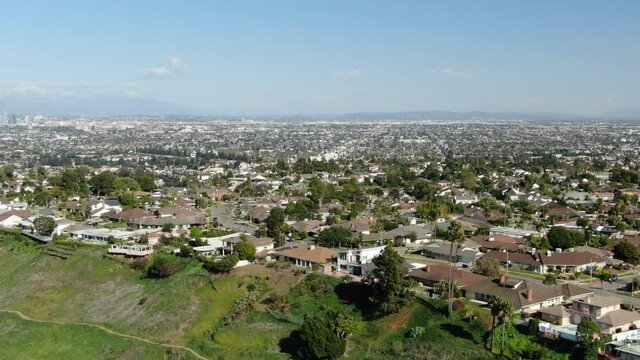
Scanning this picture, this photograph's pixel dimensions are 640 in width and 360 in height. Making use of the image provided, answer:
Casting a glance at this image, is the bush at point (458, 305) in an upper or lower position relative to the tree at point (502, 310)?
lower

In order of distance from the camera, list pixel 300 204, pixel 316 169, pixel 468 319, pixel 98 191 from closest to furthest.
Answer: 1. pixel 468 319
2. pixel 300 204
3. pixel 98 191
4. pixel 316 169

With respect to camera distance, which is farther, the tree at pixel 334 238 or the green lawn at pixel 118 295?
the tree at pixel 334 238

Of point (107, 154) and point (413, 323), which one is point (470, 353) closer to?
point (413, 323)

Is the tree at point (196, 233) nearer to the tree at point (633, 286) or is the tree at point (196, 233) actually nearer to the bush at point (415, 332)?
the bush at point (415, 332)

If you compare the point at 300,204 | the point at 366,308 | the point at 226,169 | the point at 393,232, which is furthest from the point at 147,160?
the point at 366,308

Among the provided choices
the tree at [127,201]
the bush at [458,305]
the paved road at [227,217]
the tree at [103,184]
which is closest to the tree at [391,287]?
the bush at [458,305]
